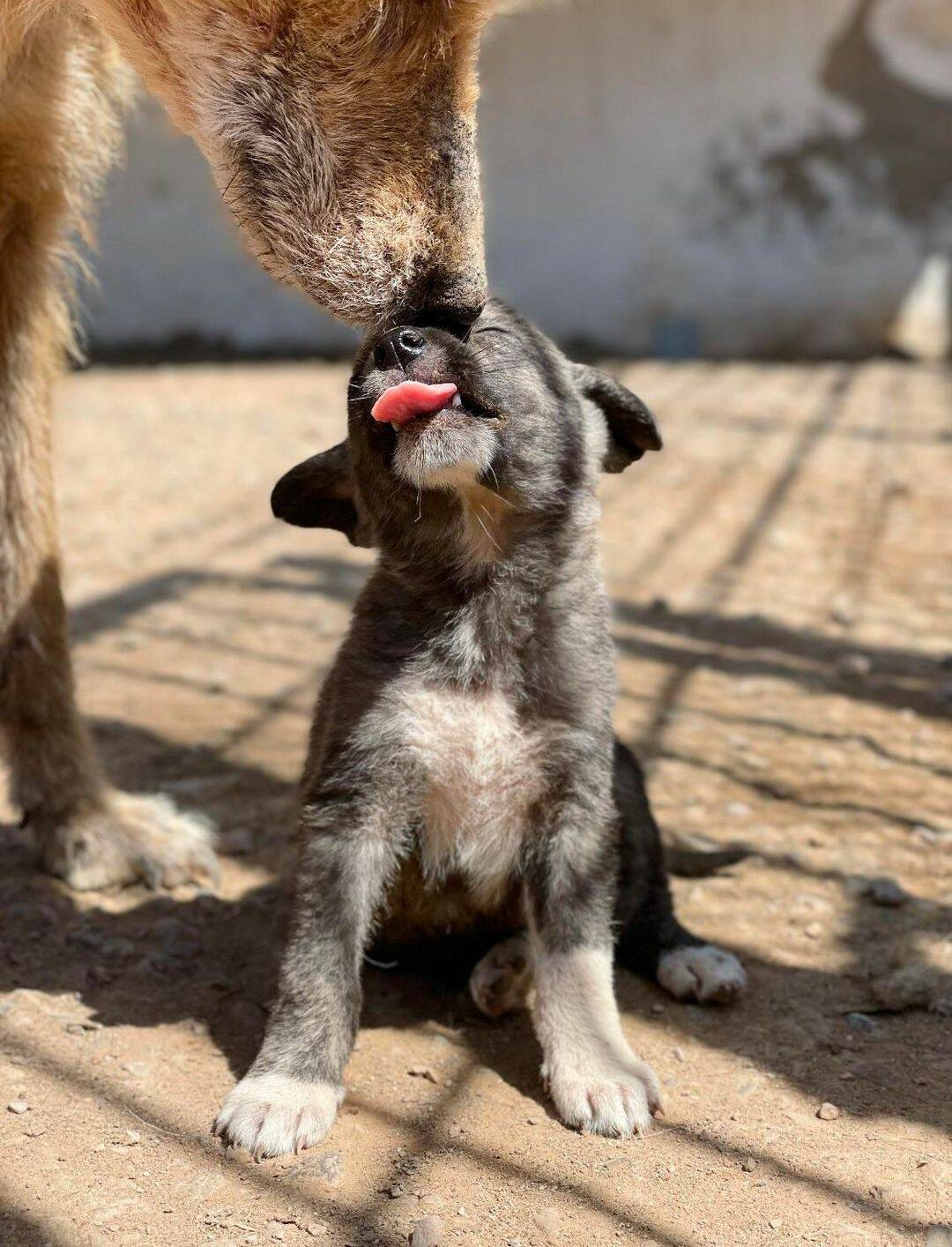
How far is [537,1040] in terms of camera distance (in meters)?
2.56

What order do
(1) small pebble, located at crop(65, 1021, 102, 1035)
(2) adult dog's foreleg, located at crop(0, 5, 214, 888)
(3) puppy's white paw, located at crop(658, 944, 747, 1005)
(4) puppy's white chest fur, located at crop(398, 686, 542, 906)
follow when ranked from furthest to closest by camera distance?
(2) adult dog's foreleg, located at crop(0, 5, 214, 888), (3) puppy's white paw, located at crop(658, 944, 747, 1005), (1) small pebble, located at crop(65, 1021, 102, 1035), (4) puppy's white chest fur, located at crop(398, 686, 542, 906)

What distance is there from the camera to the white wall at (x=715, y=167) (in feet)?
38.2

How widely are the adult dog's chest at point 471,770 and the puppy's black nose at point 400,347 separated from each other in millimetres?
560

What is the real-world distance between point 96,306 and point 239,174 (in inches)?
429

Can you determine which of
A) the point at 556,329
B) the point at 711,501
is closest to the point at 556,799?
the point at 711,501

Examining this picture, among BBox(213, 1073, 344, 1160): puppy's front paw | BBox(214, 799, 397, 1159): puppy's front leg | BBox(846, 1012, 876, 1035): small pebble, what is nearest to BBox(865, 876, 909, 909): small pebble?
BBox(846, 1012, 876, 1035): small pebble

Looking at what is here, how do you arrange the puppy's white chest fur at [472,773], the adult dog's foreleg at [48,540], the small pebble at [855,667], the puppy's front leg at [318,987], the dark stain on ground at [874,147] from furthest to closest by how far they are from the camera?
the dark stain on ground at [874,147] < the small pebble at [855,667] < the adult dog's foreleg at [48,540] < the puppy's white chest fur at [472,773] < the puppy's front leg at [318,987]

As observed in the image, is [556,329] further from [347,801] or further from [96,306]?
[347,801]

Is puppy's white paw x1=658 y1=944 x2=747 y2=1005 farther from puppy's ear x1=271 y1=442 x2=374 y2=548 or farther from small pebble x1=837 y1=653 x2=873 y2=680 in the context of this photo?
small pebble x1=837 y1=653 x2=873 y2=680

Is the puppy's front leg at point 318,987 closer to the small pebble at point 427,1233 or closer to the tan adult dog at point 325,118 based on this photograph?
the small pebble at point 427,1233

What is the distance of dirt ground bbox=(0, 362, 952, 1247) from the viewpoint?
218 cm

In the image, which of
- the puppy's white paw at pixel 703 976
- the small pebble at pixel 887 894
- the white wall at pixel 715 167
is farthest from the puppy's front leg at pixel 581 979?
the white wall at pixel 715 167

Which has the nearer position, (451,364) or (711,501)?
(451,364)

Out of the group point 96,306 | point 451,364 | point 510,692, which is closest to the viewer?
point 451,364
